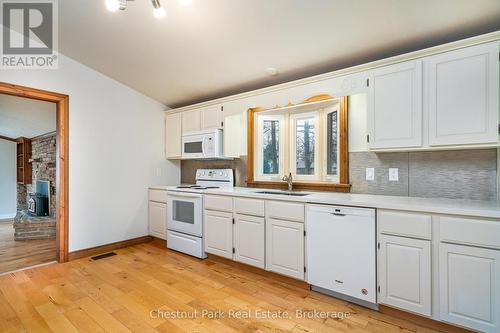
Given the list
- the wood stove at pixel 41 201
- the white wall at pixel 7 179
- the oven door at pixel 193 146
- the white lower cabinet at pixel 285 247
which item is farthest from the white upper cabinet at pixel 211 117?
the white wall at pixel 7 179

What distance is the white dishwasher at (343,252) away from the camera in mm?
2064

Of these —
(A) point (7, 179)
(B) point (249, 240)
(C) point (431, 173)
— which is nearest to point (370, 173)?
(C) point (431, 173)

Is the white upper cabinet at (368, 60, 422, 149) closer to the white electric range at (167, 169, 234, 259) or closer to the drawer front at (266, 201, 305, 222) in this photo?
the drawer front at (266, 201, 305, 222)

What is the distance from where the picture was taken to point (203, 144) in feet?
12.2

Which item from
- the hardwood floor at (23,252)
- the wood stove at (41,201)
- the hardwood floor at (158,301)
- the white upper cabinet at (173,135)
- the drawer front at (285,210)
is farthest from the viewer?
the wood stove at (41,201)

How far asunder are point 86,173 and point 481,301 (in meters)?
4.20

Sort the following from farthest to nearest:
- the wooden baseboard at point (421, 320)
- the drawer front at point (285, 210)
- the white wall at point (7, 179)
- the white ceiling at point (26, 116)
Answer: the white wall at point (7, 179), the white ceiling at point (26, 116), the drawer front at point (285, 210), the wooden baseboard at point (421, 320)

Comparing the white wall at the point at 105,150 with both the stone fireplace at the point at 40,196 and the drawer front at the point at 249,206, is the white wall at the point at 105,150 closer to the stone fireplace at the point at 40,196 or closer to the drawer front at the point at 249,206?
the stone fireplace at the point at 40,196

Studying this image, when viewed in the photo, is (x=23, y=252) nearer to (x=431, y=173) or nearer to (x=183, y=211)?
(x=183, y=211)

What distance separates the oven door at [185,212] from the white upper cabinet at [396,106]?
2.15 m

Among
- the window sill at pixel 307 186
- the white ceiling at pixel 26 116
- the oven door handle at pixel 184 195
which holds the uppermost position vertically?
the white ceiling at pixel 26 116

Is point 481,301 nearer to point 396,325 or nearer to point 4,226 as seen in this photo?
point 396,325

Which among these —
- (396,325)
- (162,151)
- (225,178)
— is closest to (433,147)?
(396,325)

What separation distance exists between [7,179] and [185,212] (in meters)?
6.32
